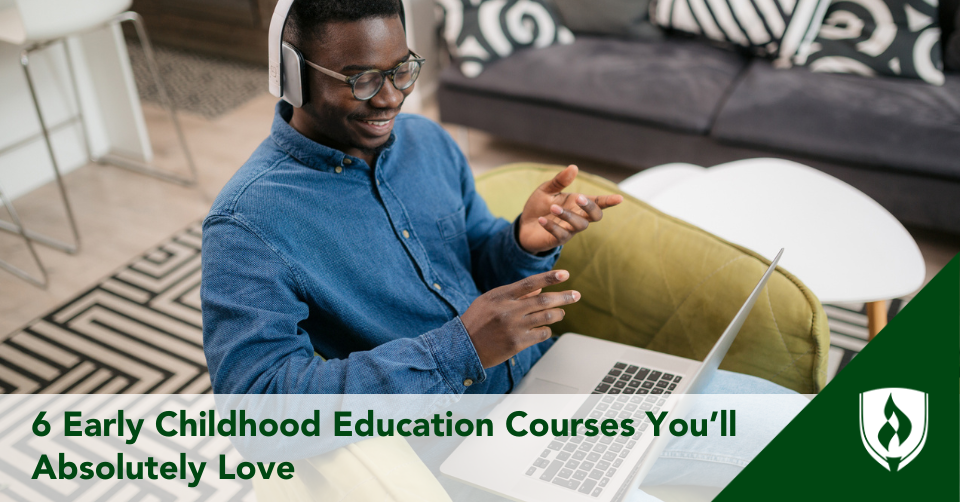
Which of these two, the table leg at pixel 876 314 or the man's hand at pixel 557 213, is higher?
the man's hand at pixel 557 213

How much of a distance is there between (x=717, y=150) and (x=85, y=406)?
2.01 metres

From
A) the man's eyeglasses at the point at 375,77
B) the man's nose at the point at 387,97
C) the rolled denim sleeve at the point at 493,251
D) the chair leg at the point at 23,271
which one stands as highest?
the man's eyeglasses at the point at 375,77

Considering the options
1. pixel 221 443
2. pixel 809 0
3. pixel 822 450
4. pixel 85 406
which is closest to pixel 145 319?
pixel 85 406

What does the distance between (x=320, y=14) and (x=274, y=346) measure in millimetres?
413

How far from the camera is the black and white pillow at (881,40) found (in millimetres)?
2316

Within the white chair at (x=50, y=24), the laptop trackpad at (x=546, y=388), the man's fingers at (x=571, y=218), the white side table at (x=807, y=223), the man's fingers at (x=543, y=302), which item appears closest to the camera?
the man's fingers at (x=543, y=302)

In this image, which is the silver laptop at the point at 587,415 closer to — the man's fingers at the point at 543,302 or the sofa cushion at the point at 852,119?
the man's fingers at the point at 543,302

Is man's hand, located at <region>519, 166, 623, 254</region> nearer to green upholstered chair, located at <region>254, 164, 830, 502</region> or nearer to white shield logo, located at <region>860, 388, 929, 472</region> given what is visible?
green upholstered chair, located at <region>254, 164, 830, 502</region>

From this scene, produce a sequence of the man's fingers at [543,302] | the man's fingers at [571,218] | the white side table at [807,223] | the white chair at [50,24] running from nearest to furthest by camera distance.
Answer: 1. the man's fingers at [543,302]
2. the man's fingers at [571,218]
3. the white side table at [807,223]
4. the white chair at [50,24]

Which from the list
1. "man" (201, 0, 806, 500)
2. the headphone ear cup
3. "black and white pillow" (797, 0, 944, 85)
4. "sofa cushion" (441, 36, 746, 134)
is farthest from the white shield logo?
"black and white pillow" (797, 0, 944, 85)

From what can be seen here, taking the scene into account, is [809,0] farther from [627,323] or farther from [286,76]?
[286,76]

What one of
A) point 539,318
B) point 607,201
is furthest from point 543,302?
point 607,201

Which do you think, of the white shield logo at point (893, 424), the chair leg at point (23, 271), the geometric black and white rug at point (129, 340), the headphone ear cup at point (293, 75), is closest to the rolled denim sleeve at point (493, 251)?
the headphone ear cup at point (293, 75)

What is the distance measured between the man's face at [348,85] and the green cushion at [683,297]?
474mm
